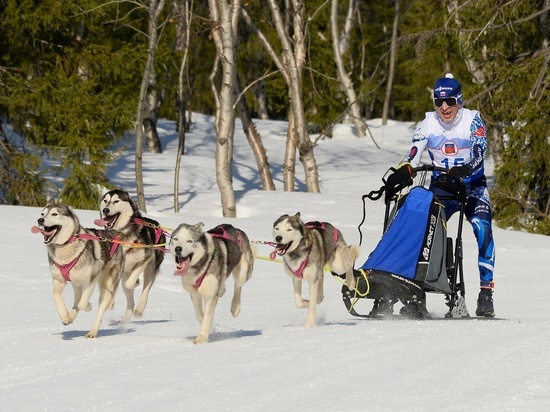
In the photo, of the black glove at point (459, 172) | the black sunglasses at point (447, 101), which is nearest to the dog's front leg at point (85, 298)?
the black glove at point (459, 172)

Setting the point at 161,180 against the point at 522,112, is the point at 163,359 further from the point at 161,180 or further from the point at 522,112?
the point at 161,180

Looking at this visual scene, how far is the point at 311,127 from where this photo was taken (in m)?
35.3

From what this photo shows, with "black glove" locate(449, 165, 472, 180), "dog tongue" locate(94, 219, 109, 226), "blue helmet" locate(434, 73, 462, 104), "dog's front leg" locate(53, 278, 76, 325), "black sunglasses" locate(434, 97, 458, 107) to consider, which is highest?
"blue helmet" locate(434, 73, 462, 104)

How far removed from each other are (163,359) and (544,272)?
8022 millimetres

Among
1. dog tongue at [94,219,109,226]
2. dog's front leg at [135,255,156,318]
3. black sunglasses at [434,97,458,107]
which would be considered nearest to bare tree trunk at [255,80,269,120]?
dog's front leg at [135,255,156,318]

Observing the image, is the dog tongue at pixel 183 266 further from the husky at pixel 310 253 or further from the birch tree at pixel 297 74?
the birch tree at pixel 297 74

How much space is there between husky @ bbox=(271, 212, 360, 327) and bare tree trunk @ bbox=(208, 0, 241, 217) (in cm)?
949

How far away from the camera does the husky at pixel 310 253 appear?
7.34 meters

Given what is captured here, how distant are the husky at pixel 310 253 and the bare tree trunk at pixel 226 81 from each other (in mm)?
9488

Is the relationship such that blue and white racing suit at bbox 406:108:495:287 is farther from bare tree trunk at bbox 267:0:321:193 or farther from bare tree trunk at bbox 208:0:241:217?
bare tree trunk at bbox 267:0:321:193

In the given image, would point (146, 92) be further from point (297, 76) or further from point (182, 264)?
point (182, 264)

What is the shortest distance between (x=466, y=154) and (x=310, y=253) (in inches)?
58.0

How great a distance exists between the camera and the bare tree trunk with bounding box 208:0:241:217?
57.7 ft

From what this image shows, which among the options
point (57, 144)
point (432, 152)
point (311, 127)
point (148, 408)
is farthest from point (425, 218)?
point (311, 127)
